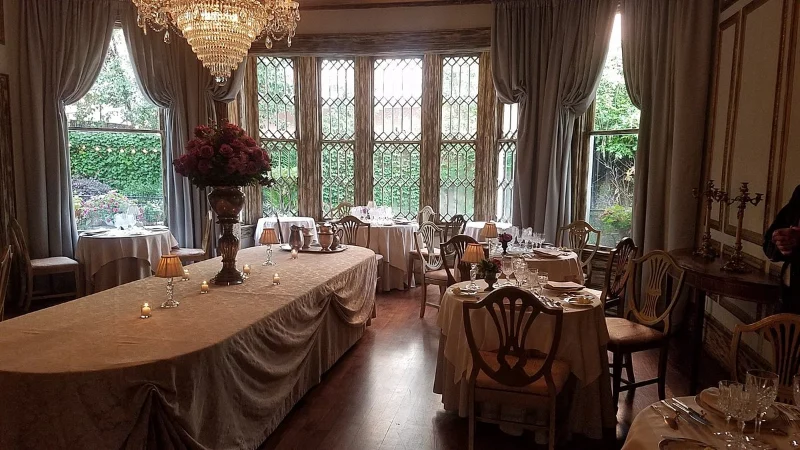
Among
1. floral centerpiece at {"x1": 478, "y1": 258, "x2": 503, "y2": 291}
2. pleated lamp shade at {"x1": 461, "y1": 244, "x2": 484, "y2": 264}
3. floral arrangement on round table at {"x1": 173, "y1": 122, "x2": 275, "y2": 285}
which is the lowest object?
floral centerpiece at {"x1": 478, "y1": 258, "x2": 503, "y2": 291}

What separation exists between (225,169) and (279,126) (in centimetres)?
438

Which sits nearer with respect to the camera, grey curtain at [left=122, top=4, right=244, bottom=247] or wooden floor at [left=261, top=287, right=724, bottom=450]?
wooden floor at [left=261, top=287, right=724, bottom=450]

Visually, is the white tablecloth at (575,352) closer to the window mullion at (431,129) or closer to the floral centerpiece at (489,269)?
the floral centerpiece at (489,269)

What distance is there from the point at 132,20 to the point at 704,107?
20.0 feet

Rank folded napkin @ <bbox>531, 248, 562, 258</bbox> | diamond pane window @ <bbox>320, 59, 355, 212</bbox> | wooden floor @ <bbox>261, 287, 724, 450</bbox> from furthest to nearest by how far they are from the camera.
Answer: diamond pane window @ <bbox>320, 59, 355, 212</bbox>, folded napkin @ <bbox>531, 248, 562, 258</bbox>, wooden floor @ <bbox>261, 287, 724, 450</bbox>

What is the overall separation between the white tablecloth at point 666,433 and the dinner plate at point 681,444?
0.09 feet

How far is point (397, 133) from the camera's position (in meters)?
7.08

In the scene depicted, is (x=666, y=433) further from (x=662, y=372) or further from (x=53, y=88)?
(x=53, y=88)

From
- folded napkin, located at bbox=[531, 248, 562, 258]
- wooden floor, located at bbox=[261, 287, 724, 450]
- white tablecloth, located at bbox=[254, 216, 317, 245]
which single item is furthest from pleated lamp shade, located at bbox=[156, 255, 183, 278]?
white tablecloth, located at bbox=[254, 216, 317, 245]

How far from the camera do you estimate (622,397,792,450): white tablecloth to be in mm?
Result: 1433

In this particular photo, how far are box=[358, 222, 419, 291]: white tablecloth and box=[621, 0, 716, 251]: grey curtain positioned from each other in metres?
2.50

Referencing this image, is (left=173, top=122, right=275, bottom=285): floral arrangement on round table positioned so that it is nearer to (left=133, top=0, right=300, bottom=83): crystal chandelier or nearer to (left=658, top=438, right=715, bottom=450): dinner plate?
(left=133, top=0, right=300, bottom=83): crystal chandelier

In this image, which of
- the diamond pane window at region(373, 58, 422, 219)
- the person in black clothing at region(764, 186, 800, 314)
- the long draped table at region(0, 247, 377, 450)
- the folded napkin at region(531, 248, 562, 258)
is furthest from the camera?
the diamond pane window at region(373, 58, 422, 219)

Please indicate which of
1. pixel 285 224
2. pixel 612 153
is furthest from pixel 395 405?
pixel 612 153
